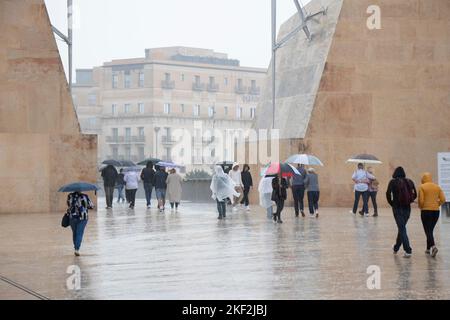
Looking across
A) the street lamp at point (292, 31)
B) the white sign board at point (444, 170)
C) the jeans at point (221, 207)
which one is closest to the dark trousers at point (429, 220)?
the white sign board at point (444, 170)

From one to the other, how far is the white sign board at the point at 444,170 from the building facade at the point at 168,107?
232 feet

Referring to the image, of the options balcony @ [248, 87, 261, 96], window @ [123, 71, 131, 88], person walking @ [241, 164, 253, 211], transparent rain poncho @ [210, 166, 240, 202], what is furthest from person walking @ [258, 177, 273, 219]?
balcony @ [248, 87, 261, 96]

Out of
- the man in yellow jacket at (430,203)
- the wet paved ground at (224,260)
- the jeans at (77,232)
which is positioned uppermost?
the man in yellow jacket at (430,203)

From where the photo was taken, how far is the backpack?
1684cm

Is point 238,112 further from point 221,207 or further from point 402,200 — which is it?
point 402,200

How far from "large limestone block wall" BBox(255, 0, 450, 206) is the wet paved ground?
728cm

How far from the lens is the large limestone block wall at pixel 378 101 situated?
108ft

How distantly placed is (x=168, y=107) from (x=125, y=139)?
535 centimetres

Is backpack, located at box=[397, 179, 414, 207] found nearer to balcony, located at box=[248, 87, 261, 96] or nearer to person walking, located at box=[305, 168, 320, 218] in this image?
person walking, located at box=[305, 168, 320, 218]

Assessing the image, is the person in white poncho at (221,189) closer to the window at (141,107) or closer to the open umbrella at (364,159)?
the open umbrella at (364,159)

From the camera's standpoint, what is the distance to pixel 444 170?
2336 cm
